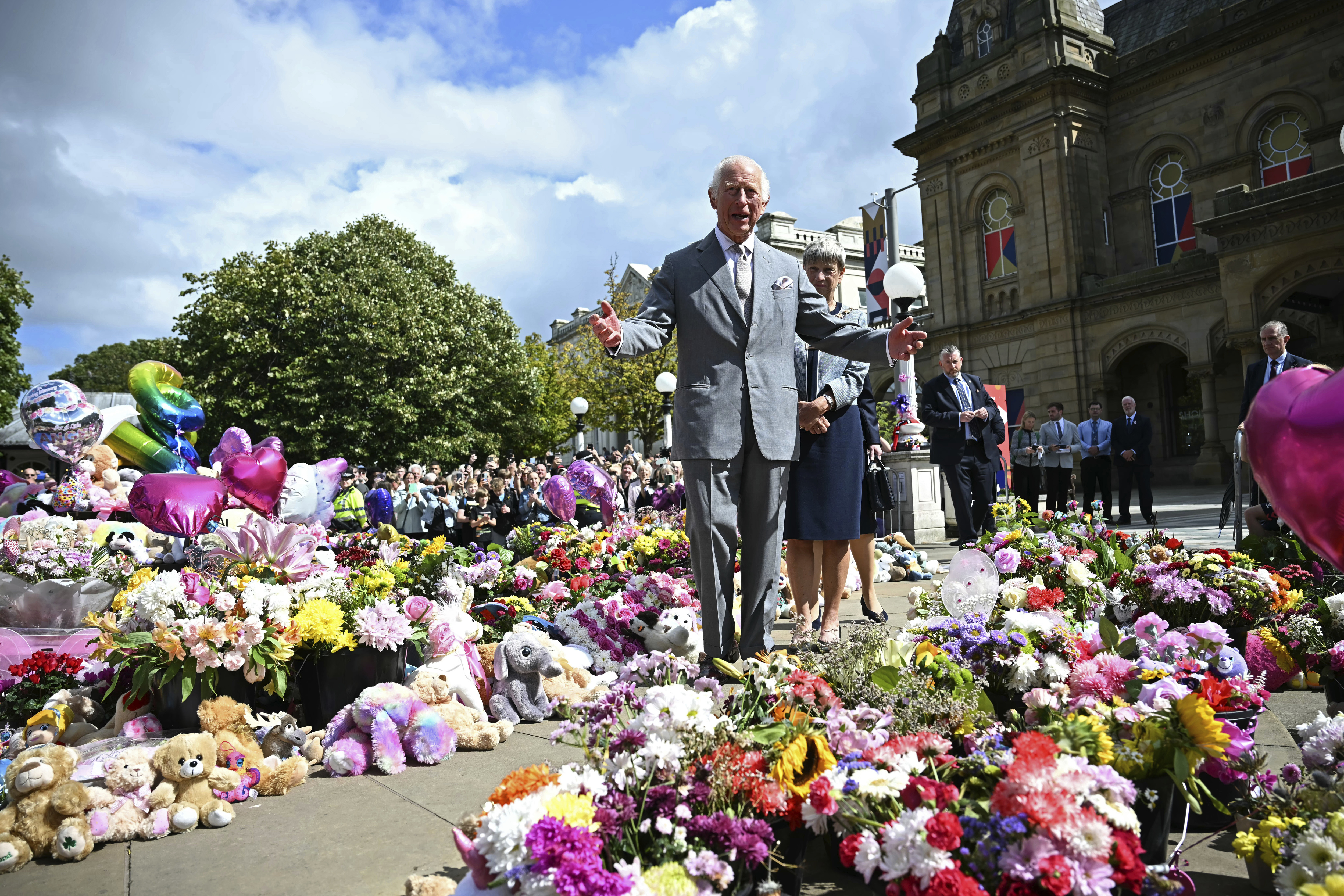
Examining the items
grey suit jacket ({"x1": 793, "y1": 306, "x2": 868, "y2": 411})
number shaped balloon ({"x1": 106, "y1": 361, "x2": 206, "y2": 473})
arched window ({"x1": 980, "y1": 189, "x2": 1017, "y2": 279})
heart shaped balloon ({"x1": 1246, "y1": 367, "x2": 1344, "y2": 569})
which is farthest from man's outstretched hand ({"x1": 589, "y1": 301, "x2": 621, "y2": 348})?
arched window ({"x1": 980, "y1": 189, "x2": 1017, "y2": 279})

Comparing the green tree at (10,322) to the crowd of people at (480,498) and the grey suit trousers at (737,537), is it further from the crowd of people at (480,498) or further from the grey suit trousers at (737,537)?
the grey suit trousers at (737,537)

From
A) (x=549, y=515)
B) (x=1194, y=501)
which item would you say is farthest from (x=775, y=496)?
(x=1194, y=501)

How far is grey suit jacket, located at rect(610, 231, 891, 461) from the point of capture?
Result: 3715 millimetres

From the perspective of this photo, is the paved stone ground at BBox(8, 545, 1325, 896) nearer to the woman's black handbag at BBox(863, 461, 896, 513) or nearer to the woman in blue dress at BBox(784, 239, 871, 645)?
the woman in blue dress at BBox(784, 239, 871, 645)

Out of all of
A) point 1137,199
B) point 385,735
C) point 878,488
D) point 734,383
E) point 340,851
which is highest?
point 1137,199

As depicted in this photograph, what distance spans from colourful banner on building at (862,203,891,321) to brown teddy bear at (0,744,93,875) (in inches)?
523

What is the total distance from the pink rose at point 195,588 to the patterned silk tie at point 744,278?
2433 mm

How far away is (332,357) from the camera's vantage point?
87.0 ft

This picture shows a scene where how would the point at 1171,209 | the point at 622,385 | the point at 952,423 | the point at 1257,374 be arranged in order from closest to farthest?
the point at 952,423
the point at 1257,374
the point at 1171,209
the point at 622,385

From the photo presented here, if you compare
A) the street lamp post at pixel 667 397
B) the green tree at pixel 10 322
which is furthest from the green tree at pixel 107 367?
the street lamp post at pixel 667 397

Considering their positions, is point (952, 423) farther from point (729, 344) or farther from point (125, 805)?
point (125, 805)

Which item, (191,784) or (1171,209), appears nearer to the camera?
(191,784)

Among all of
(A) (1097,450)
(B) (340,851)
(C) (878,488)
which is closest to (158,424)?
(C) (878,488)

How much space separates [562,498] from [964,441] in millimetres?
5076
